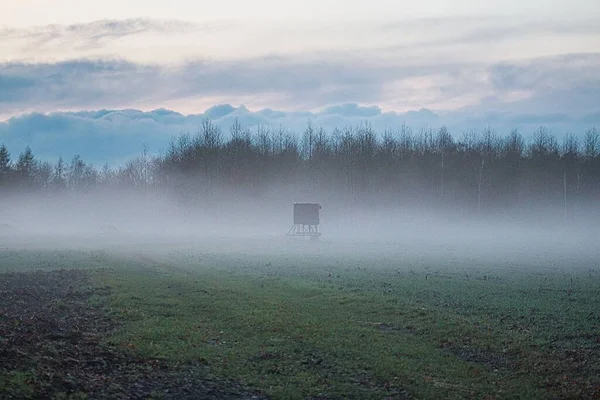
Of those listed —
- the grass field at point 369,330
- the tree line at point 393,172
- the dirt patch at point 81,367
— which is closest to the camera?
the dirt patch at point 81,367

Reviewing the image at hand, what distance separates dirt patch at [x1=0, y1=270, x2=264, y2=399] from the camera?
12.1m

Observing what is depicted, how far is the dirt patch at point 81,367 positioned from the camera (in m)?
12.1

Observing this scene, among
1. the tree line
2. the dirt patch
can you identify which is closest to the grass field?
the dirt patch

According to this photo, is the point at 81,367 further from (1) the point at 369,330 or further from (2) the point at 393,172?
(2) the point at 393,172

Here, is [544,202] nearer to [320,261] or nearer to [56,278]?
[320,261]

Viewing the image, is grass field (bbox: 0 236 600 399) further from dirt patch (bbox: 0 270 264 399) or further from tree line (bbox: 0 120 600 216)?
tree line (bbox: 0 120 600 216)

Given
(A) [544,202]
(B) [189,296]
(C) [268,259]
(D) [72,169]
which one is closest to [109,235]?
(C) [268,259]

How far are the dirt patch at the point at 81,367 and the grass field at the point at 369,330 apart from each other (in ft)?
1.16

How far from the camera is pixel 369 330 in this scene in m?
19.4

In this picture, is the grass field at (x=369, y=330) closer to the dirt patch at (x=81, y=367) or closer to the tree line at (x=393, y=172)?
the dirt patch at (x=81, y=367)

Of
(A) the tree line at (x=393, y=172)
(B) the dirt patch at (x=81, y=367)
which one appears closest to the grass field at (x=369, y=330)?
(B) the dirt patch at (x=81, y=367)

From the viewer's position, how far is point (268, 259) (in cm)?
4666

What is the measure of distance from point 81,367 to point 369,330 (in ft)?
29.0

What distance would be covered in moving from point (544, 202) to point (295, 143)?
53.7 m
